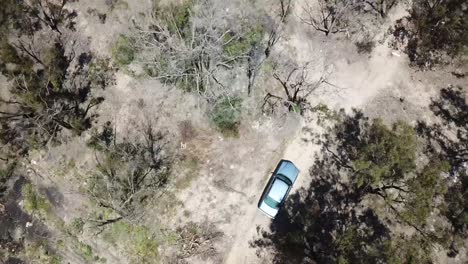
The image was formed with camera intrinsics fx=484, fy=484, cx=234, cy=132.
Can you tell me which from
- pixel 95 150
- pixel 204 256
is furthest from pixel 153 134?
pixel 204 256

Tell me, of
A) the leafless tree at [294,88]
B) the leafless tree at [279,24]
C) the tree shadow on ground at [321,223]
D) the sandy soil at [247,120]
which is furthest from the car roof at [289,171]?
the leafless tree at [279,24]

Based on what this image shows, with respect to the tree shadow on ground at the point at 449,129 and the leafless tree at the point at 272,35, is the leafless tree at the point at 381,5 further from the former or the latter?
the tree shadow on ground at the point at 449,129

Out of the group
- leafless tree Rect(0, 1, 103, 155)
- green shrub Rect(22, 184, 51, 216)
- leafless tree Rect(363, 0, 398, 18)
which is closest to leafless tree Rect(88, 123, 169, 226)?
leafless tree Rect(0, 1, 103, 155)

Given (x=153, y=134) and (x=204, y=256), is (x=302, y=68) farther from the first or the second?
(x=204, y=256)

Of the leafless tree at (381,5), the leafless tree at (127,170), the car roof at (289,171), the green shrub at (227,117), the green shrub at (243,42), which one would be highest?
the leafless tree at (381,5)

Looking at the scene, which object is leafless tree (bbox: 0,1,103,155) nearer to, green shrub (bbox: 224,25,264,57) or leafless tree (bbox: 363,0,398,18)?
green shrub (bbox: 224,25,264,57)
